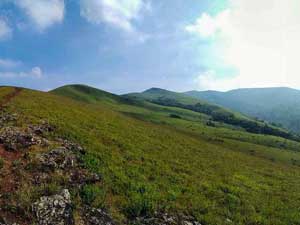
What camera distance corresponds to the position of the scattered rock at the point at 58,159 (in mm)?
19875

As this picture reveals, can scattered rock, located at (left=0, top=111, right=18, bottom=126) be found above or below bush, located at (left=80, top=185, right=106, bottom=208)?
above

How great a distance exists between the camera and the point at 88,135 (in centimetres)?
3066

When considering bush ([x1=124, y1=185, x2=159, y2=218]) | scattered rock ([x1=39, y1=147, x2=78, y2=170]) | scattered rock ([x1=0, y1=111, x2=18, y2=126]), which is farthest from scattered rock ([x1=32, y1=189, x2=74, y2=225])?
scattered rock ([x1=0, y1=111, x2=18, y2=126])

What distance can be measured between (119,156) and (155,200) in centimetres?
851

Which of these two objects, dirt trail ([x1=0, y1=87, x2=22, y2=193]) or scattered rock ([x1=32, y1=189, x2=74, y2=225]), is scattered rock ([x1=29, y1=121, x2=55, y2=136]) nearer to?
dirt trail ([x1=0, y1=87, x2=22, y2=193])

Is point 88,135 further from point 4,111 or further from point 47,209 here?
point 47,209

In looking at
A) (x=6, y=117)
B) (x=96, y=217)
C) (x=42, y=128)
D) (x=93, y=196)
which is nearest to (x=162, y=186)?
(x=93, y=196)

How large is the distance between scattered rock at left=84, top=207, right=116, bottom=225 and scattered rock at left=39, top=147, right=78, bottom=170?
5.47 metres

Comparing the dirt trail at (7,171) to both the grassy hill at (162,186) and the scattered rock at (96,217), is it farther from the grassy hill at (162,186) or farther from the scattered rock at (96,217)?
the scattered rock at (96,217)

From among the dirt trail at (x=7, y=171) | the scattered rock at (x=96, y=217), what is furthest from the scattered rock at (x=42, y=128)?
the scattered rock at (x=96, y=217)

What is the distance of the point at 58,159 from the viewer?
2084 centimetres

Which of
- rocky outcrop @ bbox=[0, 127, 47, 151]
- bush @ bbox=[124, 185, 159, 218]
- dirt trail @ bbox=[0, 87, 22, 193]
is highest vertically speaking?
rocky outcrop @ bbox=[0, 127, 47, 151]

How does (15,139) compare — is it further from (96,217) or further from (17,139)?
(96,217)

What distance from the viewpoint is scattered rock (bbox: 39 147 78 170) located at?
65.2 feet
